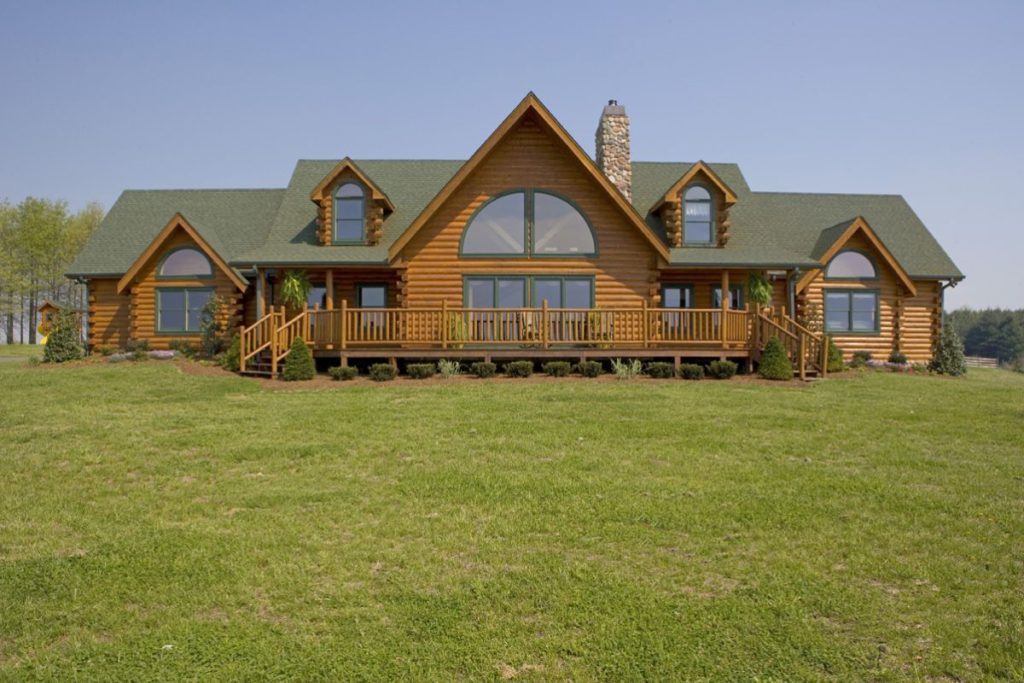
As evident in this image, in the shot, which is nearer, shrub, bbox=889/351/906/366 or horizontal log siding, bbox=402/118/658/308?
horizontal log siding, bbox=402/118/658/308

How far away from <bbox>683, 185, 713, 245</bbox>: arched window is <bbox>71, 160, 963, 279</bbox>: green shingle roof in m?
0.58

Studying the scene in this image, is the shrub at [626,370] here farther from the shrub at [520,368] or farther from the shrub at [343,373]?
the shrub at [343,373]

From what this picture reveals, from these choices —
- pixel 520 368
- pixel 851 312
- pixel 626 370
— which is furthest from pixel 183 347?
pixel 851 312

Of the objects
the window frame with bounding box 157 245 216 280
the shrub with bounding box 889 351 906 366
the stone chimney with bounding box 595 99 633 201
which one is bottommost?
the shrub with bounding box 889 351 906 366

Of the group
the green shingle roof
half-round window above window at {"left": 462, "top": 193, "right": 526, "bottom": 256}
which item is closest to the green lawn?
half-round window above window at {"left": 462, "top": 193, "right": 526, "bottom": 256}

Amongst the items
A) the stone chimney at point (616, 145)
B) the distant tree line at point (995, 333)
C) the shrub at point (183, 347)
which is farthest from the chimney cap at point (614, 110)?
the distant tree line at point (995, 333)

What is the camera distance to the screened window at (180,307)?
24.8 m

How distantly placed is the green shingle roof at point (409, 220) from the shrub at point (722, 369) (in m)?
4.15

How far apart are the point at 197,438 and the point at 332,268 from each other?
11.3 metres

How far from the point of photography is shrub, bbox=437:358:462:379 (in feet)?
61.0

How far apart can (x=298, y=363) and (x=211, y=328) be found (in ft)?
25.0

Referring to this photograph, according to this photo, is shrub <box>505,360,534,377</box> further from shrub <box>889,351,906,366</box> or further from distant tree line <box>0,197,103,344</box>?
distant tree line <box>0,197,103,344</box>

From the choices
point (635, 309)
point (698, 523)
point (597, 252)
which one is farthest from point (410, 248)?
point (698, 523)

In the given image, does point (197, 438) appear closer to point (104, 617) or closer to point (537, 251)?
point (104, 617)
